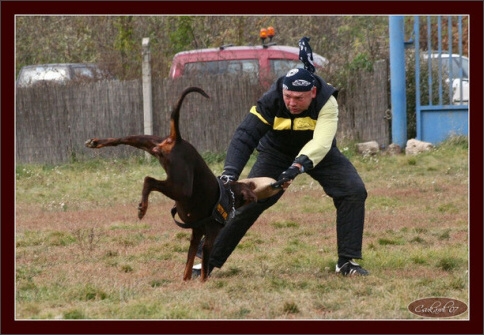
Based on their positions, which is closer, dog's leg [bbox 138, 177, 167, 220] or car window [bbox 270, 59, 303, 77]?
dog's leg [bbox 138, 177, 167, 220]

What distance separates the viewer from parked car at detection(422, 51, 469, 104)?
17770 mm

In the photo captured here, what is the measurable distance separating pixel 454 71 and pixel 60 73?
25.4 feet

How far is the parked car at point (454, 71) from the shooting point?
17770 millimetres

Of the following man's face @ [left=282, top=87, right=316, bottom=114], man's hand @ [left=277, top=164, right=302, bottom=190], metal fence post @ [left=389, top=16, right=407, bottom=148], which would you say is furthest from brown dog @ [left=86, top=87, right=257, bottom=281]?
metal fence post @ [left=389, top=16, right=407, bottom=148]

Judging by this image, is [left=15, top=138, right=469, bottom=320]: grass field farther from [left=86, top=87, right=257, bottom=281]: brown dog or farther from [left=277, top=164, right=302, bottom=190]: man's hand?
[left=277, top=164, right=302, bottom=190]: man's hand

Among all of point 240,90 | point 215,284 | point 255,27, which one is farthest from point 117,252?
point 255,27

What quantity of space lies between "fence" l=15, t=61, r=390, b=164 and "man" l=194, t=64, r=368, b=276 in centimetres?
982

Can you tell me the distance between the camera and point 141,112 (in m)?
18.7

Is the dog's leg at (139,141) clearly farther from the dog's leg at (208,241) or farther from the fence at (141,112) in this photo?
→ the fence at (141,112)

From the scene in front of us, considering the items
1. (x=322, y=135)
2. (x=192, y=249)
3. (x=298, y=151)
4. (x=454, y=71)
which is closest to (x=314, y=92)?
(x=322, y=135)

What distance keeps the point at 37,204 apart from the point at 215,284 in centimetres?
697

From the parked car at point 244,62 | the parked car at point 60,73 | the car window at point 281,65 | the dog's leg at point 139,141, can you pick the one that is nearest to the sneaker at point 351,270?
the dog's leg at point 139,141

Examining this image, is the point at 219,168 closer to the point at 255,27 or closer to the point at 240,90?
the point at 240,90

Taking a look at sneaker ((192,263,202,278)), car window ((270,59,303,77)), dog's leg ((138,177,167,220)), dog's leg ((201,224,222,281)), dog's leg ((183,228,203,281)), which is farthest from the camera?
car window ((270,59,303,77))
